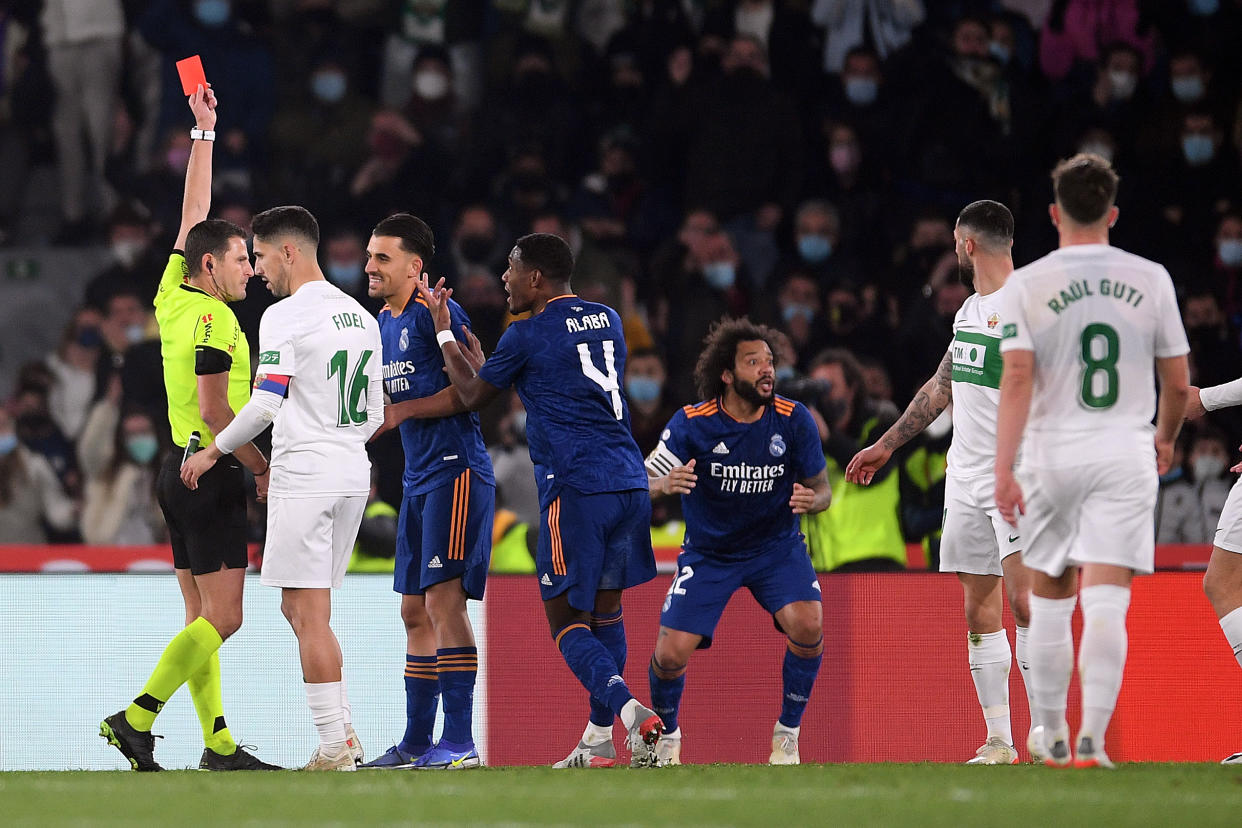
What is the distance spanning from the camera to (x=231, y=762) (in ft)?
20.5

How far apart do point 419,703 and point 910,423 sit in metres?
2.36

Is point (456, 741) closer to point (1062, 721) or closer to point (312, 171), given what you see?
point (1062, 721)

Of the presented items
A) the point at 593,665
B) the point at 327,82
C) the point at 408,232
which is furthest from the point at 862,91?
the point at 593,665

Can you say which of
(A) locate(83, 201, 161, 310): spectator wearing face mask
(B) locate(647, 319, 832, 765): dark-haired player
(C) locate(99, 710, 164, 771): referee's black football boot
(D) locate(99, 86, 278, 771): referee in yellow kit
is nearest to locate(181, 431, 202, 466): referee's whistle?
(D) locate(99, 86, 278, 771): referee in yellow kit

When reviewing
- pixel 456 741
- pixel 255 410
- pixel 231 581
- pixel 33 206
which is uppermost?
pixel 33 206

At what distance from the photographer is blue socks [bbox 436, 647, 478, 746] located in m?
6.00

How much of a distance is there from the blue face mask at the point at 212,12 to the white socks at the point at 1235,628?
28.7ft

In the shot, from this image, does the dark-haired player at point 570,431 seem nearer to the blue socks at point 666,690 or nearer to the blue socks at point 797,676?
the blue socks at point 666,690

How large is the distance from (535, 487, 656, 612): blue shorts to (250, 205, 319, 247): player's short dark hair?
1.44 m

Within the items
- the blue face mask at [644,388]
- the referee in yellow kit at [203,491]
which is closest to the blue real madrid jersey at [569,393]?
the referee in yellow kit at [203,491]

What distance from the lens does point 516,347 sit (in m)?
6.15

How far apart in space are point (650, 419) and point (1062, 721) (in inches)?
222

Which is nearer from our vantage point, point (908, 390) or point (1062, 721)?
point (1062, 721)

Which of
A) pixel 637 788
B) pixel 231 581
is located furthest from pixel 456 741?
pixel 637 788
